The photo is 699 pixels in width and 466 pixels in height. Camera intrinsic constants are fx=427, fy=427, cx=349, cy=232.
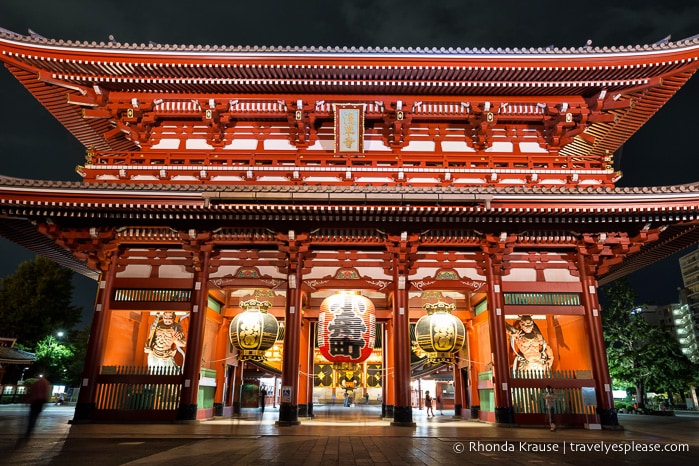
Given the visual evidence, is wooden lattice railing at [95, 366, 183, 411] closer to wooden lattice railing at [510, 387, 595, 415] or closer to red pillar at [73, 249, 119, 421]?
→ red pillar at [73, 249, 119, 421]

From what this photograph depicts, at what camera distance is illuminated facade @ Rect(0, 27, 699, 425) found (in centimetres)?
1251

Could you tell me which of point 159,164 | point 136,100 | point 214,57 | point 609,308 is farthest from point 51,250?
point 609,308

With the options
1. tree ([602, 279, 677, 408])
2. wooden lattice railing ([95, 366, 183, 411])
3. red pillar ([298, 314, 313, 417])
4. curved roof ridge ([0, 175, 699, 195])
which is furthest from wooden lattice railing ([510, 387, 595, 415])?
tree ([602, 279, 677, 408])

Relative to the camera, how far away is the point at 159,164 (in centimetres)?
1524

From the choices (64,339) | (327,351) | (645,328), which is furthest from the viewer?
(64,339)

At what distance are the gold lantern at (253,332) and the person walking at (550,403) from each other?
8.12 meters

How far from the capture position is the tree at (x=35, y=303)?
36.5 metres

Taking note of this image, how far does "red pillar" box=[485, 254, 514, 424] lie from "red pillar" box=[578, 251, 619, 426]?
8.79ft

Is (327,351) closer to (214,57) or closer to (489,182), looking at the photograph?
(489,182)

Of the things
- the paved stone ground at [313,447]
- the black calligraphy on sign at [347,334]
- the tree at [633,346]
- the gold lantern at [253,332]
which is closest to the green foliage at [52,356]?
the paved stone ground at [313,447]

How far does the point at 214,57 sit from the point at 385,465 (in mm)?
13147

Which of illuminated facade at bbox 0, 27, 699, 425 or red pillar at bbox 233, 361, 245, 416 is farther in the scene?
red pillar at bbox 233, 361, 245, 416

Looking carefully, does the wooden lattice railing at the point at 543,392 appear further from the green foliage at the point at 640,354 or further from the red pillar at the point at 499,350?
the green foliage at the point at 640,354

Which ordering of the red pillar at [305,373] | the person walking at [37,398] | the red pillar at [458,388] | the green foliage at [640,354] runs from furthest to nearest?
the green foliage at [640,354] → the red pillar at [458,388] → the red pillar at [305,373] → the person walking at [37,398]
